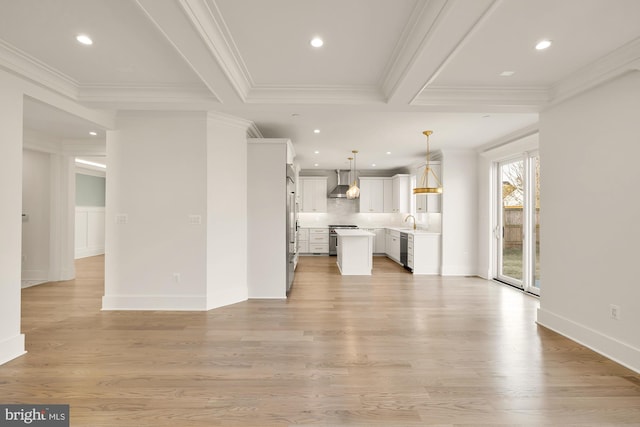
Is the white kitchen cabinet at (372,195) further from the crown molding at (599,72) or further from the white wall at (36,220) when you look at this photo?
the white wall at (36,220)

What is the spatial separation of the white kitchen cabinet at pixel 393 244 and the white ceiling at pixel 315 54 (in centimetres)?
406

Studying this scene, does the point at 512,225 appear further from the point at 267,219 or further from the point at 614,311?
the point at 267,219

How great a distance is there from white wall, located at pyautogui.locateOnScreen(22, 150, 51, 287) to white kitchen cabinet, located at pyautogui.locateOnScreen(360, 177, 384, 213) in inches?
284

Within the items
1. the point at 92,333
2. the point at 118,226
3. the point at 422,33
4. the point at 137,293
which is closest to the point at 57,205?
the point at 118,226

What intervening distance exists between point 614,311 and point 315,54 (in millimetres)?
3539

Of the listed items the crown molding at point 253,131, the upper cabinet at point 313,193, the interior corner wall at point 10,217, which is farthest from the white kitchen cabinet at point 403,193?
the interior corner wall at point 10,217

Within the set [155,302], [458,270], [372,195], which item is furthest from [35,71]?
[372,195]

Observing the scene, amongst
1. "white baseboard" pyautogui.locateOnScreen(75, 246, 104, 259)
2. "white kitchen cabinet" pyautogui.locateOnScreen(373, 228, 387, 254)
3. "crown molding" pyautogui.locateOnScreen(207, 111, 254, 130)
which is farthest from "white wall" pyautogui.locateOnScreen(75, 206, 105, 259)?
"white kitchen cabinet" pyautogui.locateOnScreen(373, 228, 387, 254)

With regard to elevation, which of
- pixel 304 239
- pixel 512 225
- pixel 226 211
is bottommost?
pixel 304 239

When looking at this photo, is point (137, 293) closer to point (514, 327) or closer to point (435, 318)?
point (435, 318)

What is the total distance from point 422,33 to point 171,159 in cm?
324

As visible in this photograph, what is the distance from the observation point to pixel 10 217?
100 inches

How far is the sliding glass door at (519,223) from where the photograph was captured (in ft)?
15.3

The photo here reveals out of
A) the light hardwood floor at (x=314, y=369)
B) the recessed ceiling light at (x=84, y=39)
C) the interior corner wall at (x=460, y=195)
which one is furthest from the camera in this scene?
the interior corner wall at (x=460, y=195)
